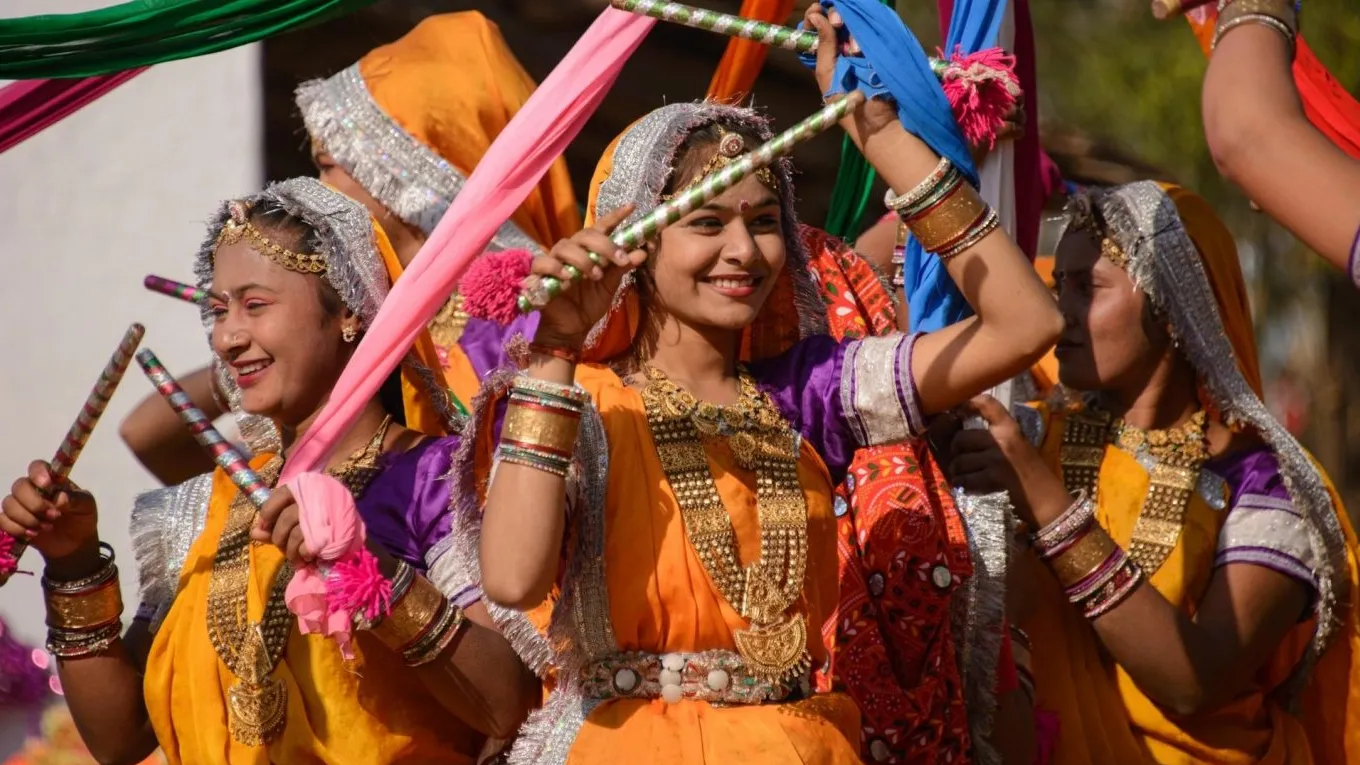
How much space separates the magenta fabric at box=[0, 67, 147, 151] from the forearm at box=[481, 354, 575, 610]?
4.91 feet

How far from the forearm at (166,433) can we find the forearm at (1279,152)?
3.05 meters

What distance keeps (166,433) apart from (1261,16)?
10.6 ft

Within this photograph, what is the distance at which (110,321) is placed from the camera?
621cm

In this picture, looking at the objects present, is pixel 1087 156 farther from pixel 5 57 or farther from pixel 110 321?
pixel 5 57

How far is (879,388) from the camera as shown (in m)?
3.45

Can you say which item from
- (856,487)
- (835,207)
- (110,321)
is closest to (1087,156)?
(835,207)

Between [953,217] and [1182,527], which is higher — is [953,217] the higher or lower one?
the higher one

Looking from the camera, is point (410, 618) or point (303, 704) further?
point (303, 704)

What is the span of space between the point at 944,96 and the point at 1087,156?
15.5ft

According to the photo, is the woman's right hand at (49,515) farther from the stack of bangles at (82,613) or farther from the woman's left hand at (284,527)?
the woman's left hand at (284,527)

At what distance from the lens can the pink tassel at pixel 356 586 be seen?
3273mm

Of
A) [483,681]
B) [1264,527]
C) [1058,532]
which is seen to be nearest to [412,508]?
[483,681]

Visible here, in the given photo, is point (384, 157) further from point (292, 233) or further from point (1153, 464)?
point (1153, 464)

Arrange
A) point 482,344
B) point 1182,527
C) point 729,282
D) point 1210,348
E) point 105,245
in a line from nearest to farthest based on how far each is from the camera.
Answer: point 729,282, point 1182,527, point 1210,348, point 482,344, point 105,245
